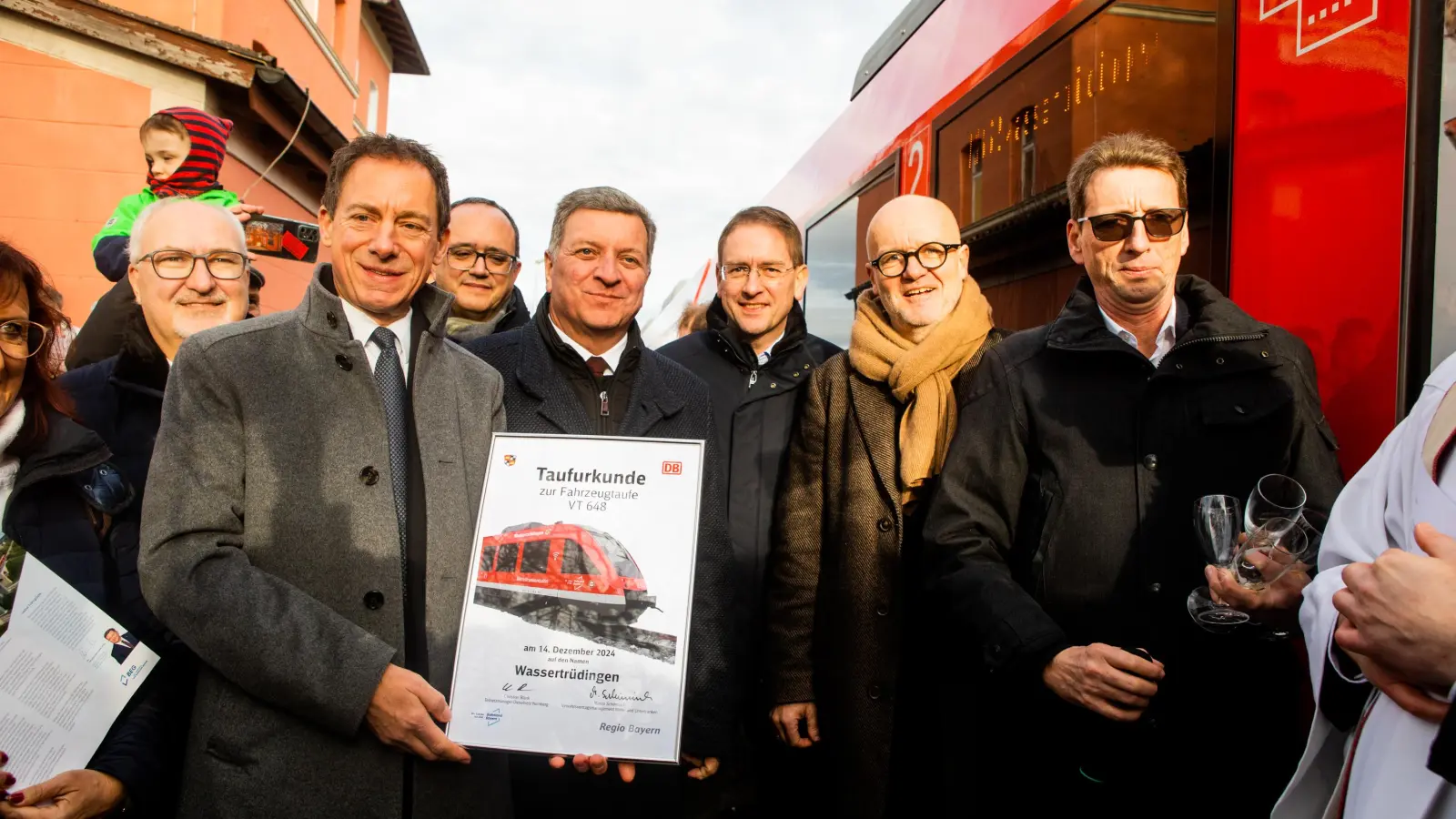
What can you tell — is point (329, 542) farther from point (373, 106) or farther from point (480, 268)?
point (373, 106)

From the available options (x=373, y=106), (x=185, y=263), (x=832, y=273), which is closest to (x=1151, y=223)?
(x=185, y=263)

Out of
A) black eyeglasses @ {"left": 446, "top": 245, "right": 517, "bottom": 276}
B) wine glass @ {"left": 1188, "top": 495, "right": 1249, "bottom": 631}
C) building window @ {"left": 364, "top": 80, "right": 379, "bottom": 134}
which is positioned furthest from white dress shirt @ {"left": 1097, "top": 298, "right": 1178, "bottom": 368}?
building window @ {"left": 364, "top": 80, "right": 379, "bottom": 134}

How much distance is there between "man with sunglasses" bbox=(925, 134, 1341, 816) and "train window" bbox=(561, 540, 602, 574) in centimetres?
91

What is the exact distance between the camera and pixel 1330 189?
6.52 ft

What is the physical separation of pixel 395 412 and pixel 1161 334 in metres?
1.85

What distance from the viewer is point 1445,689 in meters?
1.26

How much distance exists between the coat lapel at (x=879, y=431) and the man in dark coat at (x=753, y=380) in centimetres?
37

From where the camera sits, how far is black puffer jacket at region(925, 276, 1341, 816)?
2.03 m

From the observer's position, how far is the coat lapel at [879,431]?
2736 mm

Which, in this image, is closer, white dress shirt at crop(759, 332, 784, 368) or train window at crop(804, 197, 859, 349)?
white dress shirt at crop(759, 332, 784, 368)

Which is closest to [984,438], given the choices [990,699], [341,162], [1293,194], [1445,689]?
[990,699]

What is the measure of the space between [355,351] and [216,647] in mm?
624

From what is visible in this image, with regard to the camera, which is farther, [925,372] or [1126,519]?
[925,372]

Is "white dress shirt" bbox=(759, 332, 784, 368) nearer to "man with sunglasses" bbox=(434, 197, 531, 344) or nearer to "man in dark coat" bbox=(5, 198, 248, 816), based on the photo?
"man with sunglasses" bbox=(434, 197, 531, 344)
